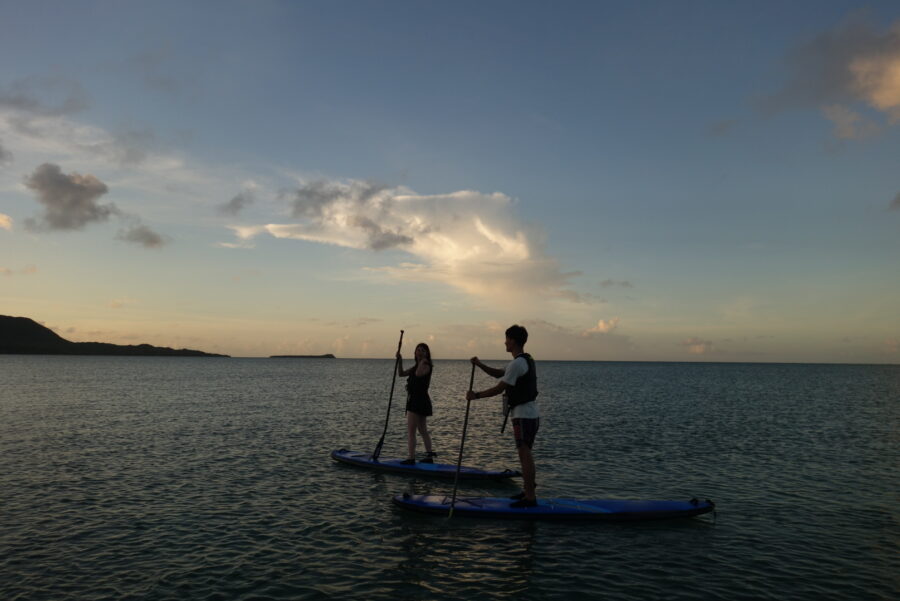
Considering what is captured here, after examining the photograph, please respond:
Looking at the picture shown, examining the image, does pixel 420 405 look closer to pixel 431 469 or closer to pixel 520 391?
pixel 431 469

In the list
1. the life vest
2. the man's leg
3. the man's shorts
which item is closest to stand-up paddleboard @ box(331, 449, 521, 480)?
the man's leg

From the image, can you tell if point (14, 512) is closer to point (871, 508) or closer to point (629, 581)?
point (629, 581)

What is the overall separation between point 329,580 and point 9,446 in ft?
68.3

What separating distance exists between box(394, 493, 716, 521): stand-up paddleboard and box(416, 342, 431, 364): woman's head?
13.7 feet

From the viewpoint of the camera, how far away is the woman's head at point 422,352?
1571 centimetres

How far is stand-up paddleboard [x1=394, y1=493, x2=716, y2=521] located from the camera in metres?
12.2

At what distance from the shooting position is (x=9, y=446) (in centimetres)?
2208

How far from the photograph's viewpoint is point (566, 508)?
12.4 meters

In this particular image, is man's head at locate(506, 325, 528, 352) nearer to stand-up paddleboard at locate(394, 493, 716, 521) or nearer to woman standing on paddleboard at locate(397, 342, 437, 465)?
stand-up paddleboard at locate(394, 493, 716, 521)

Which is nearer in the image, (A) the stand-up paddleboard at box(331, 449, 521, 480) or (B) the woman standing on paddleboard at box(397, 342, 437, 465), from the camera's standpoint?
(B) the woman standing on paddleboard at box(397, 342, 437, 465)

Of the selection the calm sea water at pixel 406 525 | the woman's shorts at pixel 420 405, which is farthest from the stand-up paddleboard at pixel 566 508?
the woman's shorts at pixel 420 405

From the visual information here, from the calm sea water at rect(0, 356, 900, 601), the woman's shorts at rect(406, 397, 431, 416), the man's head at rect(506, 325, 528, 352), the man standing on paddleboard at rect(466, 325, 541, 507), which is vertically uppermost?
the man's head at rect(506, 325, 528, 352)

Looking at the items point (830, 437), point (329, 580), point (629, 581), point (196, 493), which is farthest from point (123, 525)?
point (830, 437)

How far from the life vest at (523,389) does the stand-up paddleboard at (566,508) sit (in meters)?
2.70
